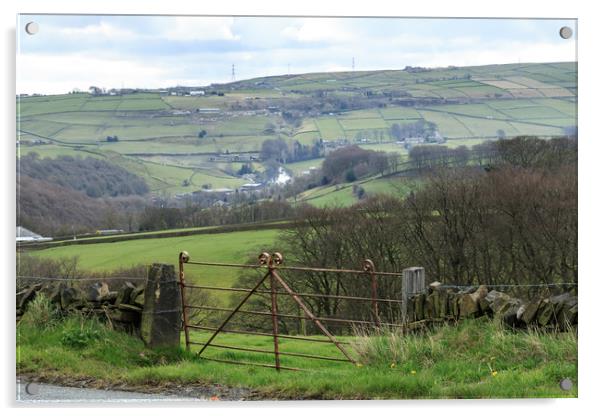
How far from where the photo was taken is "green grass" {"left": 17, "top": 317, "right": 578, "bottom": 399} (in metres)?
7.32

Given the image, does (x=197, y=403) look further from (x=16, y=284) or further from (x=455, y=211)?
(x=455, y=211)

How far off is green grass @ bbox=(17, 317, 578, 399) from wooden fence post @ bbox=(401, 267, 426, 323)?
28 centimetres

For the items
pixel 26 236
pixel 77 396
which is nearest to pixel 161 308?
pixel 77 396

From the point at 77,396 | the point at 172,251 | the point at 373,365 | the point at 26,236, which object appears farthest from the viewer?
the point at 172,251

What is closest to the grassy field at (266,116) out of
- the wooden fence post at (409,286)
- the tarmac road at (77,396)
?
the wooden fence post at (409,286)

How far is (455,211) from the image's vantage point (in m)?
12.2

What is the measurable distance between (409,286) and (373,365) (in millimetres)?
867

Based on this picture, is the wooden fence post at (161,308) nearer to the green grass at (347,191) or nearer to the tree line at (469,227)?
the green grass at (347,191)

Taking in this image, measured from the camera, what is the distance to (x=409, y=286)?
8.34 meters

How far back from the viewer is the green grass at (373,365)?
7.32 meters

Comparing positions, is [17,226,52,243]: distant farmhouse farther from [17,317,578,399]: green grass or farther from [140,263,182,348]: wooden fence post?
[140,263,182,348]: wooden fence post

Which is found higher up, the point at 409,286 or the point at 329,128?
the point at 329,128

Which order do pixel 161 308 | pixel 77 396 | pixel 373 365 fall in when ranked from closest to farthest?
1. pixel 77 396
2. pixel 373 365
3. pixel 161 308

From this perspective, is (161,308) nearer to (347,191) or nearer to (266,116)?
(266,116)
